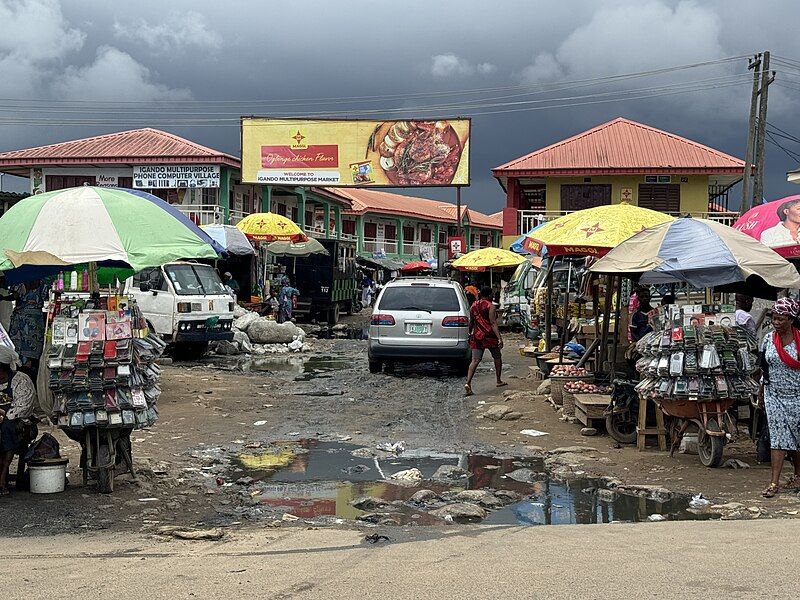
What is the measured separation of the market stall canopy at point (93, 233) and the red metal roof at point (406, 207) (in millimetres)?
45187

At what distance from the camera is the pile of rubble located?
70.5 feet

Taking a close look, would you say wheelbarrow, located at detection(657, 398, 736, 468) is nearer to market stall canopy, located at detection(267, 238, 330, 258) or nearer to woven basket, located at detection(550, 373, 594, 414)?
woven basket, located at detection(550, 373, 594, 414)

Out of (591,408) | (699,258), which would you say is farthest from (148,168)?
(699,258)

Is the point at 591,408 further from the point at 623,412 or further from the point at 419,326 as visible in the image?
the point at 419,326

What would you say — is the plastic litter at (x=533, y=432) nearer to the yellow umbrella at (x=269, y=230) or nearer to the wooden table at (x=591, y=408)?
the wooden table at (x=591, y=408)

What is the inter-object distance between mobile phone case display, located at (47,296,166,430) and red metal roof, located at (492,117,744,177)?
→ 28176mm

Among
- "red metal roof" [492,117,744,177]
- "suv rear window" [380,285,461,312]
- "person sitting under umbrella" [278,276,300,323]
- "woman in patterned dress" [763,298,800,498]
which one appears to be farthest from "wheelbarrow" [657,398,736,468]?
"red metal roof" [492,117,744,177]

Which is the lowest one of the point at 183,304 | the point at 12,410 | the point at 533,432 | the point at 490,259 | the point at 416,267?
the point at 533,432

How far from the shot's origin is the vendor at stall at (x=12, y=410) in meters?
7.40

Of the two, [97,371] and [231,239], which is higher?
[231,239]

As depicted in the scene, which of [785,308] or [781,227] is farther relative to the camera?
[781,227]

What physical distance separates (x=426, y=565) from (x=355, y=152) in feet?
102

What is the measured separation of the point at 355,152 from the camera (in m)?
35.5

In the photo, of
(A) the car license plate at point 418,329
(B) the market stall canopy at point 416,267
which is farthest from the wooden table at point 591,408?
(B) the market stall canopy at point 416,267
